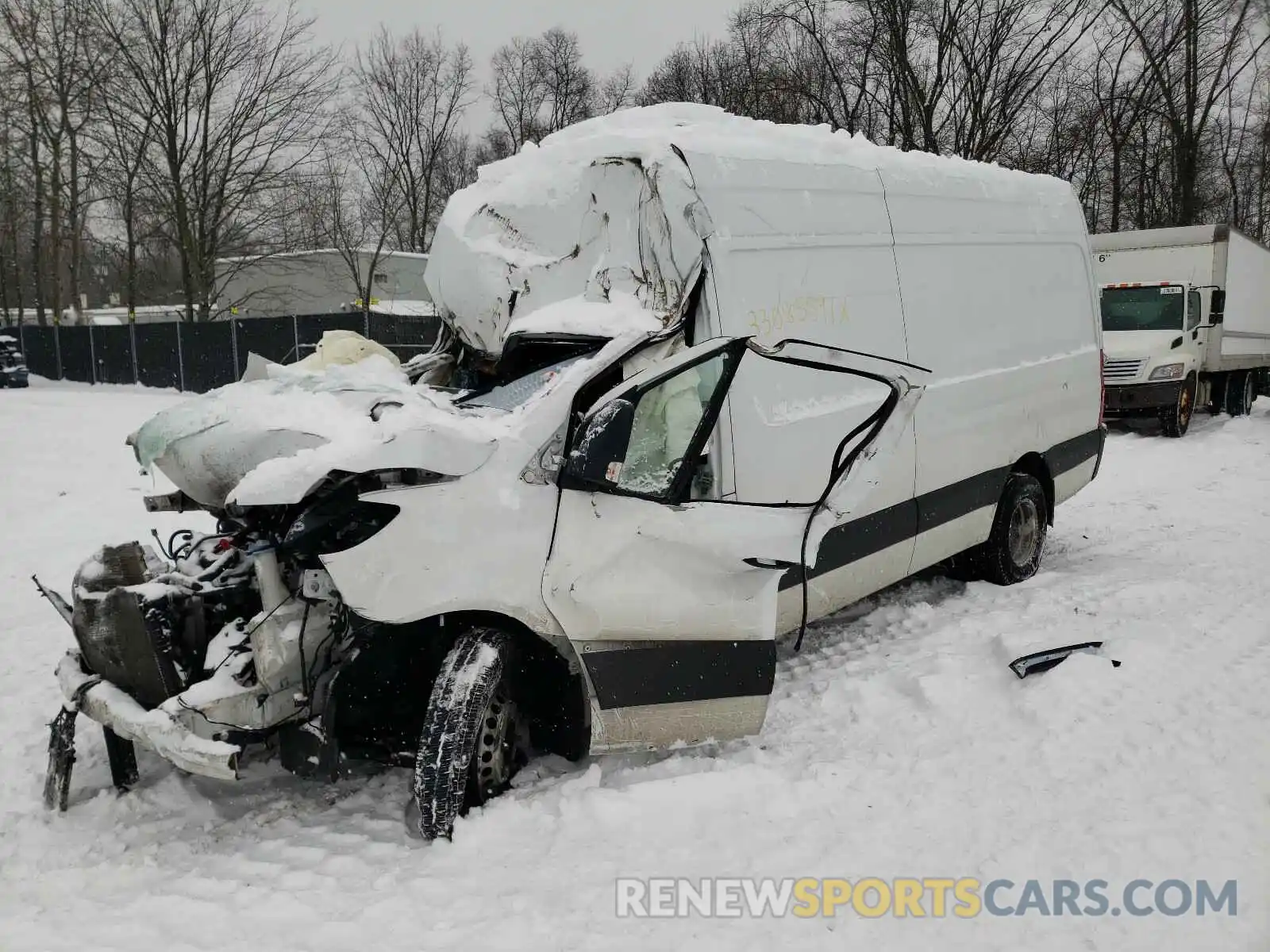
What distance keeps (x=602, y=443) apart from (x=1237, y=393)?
706 inches

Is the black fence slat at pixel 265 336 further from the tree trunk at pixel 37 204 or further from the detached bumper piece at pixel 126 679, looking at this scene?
the detached bumper piece at pixel 126 679

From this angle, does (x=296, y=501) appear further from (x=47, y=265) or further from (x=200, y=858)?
(x=47, y=265)

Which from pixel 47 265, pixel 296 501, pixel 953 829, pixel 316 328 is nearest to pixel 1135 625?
pixel 953 829

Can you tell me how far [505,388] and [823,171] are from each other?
2.00 metres

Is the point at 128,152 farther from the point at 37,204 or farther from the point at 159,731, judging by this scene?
the point at 159,731

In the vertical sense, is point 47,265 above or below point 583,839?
above

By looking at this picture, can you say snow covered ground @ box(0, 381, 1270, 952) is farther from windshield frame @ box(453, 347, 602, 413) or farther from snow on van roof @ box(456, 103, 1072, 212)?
snow on van roof @ box(456, 103, 1072, 212)

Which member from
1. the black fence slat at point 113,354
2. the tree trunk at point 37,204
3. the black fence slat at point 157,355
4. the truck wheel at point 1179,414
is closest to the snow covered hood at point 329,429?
the truck wheel at point 1179,414

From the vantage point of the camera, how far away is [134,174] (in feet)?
83.4

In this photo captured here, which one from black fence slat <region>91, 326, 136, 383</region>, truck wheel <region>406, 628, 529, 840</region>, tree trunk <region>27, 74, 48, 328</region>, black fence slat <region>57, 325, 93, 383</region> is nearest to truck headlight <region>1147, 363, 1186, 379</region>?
truck wheel <region>406, 628, 529, 840</region>

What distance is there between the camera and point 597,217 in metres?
4.25

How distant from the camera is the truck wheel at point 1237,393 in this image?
1695 cm

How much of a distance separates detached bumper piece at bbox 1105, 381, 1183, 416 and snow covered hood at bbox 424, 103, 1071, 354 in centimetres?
1116

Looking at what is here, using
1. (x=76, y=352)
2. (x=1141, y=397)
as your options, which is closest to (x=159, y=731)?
(x=1141, y=397)
